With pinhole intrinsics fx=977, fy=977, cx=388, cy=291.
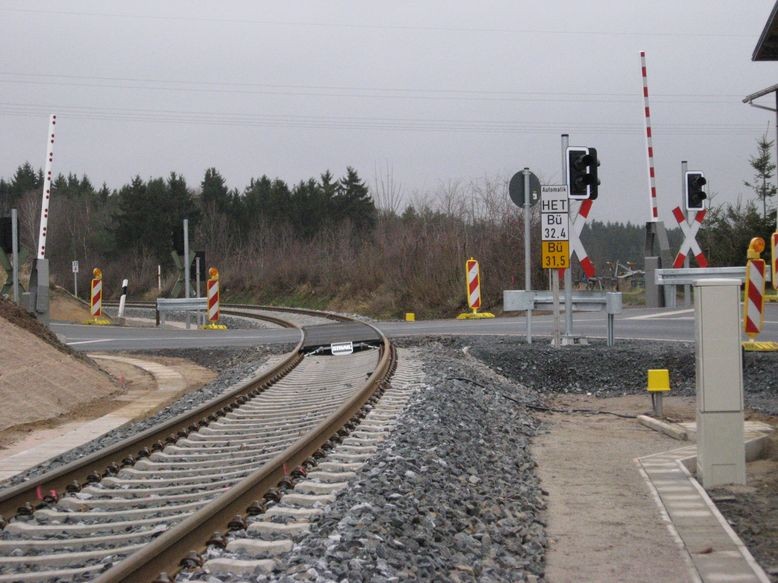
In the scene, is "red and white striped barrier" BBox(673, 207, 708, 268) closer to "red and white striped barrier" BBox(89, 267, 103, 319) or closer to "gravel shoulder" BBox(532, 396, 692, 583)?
"gravel shoulder" BBox(532, 396, 692, 583)

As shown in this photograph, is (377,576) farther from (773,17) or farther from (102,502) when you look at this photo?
(773,17)

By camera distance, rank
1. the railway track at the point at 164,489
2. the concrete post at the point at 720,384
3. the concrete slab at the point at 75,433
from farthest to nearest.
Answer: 1. the concrete slab at the point at 75,433
2. the concrete post at the point at 720,384
3. the railway track at the point at 164,489

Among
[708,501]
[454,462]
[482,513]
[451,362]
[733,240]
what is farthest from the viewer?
[733,240]

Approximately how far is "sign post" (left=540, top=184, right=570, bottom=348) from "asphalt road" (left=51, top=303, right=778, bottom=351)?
3.46 metres

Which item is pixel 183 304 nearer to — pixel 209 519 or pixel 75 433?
pixel 75 433

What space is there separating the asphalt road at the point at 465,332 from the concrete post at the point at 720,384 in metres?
10.5

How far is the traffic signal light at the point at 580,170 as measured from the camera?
49.6 feet

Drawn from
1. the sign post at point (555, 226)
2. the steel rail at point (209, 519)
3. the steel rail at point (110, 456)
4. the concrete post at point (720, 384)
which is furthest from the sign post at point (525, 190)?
the concrete post at point (720, 384)

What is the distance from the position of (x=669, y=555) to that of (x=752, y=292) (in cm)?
971

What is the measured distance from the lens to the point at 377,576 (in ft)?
14.2

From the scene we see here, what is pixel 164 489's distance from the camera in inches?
259

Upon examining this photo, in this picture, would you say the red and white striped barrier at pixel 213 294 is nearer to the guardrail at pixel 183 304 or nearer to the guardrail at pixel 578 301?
the guardrail at pixel 183 304

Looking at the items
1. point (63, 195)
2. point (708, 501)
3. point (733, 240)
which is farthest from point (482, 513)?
point (63, 195)

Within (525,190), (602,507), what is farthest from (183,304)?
(602,507)
